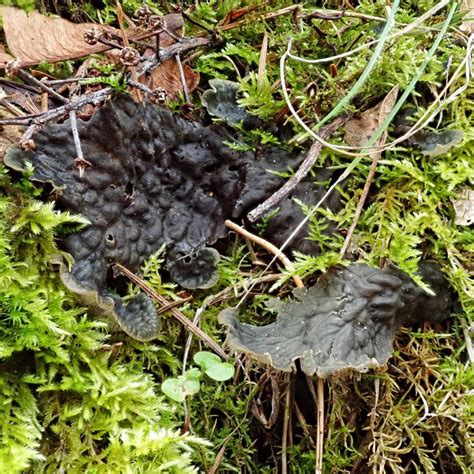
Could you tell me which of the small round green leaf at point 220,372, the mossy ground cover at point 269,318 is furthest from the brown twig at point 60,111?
the small round green leaf at point 220,372

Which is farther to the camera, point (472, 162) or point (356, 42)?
point (356, 42)

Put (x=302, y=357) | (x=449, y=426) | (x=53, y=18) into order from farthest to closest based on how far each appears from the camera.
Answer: (x=53, y=18)
(x=449, y=426)
(x=302, y=357)

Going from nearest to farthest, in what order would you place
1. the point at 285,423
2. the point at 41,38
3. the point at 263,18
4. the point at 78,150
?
1. the point at 78,150
2. the point at 285,423
3. the point at 41,38
4. the point at 263,18

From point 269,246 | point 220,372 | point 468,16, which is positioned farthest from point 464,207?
point 220,372

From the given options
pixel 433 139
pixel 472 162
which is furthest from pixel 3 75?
pixel 472 162

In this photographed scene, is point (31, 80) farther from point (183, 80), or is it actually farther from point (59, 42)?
→ point (183, 80)

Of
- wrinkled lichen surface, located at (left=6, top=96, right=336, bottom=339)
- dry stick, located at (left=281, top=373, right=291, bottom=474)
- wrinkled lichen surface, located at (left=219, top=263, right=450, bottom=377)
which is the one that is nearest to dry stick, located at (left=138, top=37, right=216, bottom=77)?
wrinkled lichen surface, located at (left=6, top=96, right=336, bottom=339)

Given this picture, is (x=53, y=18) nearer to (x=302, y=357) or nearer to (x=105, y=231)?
(x=105, y=231)
